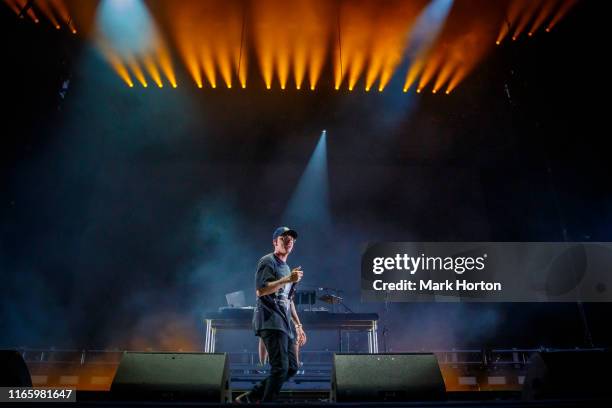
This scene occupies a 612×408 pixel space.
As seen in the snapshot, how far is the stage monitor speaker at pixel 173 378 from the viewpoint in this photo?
9.51ft

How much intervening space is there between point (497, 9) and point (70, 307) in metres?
9.60

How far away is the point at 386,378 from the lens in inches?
117

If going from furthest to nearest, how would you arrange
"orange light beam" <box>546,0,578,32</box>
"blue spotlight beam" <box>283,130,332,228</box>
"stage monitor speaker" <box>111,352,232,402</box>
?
"blue spotlight beam" <box>283,130,332,228</box>, "orange light beam" <box>546,0,578,32</box>, "stage monitor speaker" <box>111,352,232,402</box>

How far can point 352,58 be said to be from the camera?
778 centimetres

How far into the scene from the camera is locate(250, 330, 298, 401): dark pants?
10.7ft

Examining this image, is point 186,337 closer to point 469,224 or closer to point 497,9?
point 469,224

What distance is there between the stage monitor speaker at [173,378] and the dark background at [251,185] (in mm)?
5629

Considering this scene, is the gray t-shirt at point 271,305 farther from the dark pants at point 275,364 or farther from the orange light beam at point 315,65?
the orange light beam at point 315,65

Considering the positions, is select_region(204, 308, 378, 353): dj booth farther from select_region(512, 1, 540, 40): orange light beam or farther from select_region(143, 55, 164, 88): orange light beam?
select_region(512, 1, 540, 40): orange light beam

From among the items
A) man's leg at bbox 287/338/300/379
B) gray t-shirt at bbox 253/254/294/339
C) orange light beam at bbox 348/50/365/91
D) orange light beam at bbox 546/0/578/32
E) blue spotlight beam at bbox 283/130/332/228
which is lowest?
man's leg at bbox 287/338/300/379

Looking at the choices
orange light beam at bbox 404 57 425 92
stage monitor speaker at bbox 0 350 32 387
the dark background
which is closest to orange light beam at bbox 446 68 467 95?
the dark background

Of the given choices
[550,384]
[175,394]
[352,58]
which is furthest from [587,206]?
[175,394]

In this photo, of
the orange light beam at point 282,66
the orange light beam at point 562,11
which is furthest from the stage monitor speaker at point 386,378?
the orange light beam at point 562,11

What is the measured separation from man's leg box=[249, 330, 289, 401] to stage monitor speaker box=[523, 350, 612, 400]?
5.92 ft
